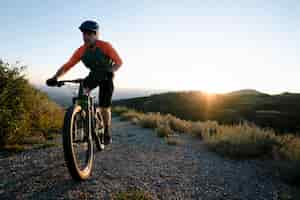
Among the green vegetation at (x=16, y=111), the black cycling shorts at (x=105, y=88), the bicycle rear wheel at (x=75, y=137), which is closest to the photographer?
the bicycle rear wheel at (x=75, y=137)

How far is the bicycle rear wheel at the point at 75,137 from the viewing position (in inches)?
118

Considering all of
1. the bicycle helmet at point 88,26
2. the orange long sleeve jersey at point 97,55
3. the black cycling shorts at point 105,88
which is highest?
the bicycle helmet at point 88,26

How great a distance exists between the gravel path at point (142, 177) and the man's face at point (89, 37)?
2.22m

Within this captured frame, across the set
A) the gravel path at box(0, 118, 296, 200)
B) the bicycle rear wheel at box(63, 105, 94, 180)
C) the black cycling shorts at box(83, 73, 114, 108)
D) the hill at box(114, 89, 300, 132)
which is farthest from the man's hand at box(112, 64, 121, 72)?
the hill at box(114, 89, 300, 132)

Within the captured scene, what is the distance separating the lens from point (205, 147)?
243 inches

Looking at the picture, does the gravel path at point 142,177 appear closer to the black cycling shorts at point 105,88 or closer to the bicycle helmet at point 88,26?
the black cycling shorts at point 105,88

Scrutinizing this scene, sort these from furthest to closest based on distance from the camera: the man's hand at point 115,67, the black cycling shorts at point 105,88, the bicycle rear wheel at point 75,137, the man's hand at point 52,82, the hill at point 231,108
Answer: the hill at point 231,108 → the black cycling shorts at point 105,88 → the man's hand at point 115,67 → the man's hand at point 52,82 → the bicycle rear wheel at point 75,137

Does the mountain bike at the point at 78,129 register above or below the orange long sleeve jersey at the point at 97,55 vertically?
below

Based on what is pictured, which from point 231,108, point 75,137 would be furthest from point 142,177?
point 231,108

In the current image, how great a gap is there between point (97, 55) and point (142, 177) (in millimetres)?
2257

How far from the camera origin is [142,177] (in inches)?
148

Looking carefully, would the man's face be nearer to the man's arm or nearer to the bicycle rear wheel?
the man's arm

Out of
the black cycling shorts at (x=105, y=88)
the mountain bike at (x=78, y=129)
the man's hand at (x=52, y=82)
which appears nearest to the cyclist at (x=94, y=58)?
the black cycling shorts at (x=105, y=88)

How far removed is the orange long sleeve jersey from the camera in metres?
4.17
